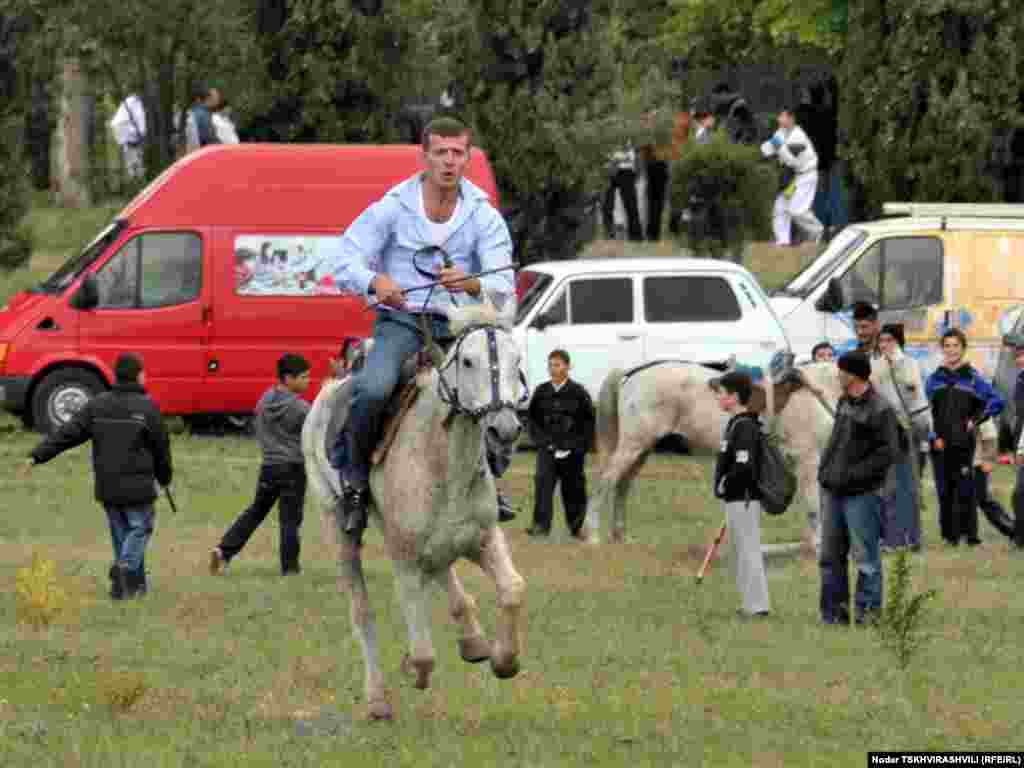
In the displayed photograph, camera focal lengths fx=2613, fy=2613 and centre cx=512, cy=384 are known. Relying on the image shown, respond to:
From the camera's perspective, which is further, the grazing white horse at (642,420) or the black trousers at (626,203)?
the black trousers at (626,203)

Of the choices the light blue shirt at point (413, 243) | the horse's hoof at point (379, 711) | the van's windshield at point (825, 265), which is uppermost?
the light blue shirt at point (413, 243)

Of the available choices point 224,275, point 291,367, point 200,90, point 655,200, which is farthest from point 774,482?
point 655,200

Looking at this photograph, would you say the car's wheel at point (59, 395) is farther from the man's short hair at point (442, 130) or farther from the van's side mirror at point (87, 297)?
the man's short hair at point (442, 130)

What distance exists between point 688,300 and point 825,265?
71.6 inches

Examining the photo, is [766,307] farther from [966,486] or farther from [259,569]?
[259,569]

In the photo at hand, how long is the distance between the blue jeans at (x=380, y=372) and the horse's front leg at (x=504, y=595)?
741 mm

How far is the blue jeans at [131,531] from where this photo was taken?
57.7ft

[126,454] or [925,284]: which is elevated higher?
[925,284]

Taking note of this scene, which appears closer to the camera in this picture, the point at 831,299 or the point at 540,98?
Result: the point at 831,299

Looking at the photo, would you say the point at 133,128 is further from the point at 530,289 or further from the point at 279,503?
the point at 279,503

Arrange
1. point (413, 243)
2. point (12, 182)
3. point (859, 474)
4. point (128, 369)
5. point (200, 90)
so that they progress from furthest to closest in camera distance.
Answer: point (200, 90)
point (12, 182)
point (128, 369)
point (859, 474)
point (413, 243)

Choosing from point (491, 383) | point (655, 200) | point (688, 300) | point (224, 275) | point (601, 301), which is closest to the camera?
point (491, 383)

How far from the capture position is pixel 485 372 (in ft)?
35.0

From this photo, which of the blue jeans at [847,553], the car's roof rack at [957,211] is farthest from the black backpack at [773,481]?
the car's roof rack at [957,211]
